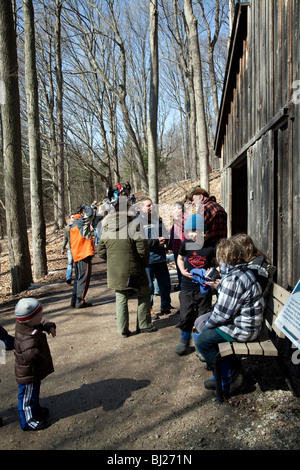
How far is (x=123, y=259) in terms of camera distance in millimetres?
4805

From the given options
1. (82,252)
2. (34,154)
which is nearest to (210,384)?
(82,252)

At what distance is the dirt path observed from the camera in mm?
2764

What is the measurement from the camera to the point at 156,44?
38.4 feet

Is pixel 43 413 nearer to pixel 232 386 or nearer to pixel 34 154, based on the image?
pixel 232 386

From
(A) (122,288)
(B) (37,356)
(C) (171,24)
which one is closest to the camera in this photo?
(B) (37,356)

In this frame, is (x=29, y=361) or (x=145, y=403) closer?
(x=29, y=361)

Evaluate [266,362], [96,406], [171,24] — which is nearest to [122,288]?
[96,406]

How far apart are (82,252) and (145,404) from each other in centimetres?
362

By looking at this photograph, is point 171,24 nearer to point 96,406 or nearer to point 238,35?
point 238,35

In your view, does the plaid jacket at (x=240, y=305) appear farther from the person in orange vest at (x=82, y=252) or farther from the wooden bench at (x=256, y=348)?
the person in orange vest at (x=82, y=252)

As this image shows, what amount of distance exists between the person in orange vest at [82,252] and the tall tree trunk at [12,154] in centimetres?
274

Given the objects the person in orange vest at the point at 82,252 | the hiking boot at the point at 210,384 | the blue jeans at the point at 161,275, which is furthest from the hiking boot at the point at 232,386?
the person in orange vest at the point at 82,252

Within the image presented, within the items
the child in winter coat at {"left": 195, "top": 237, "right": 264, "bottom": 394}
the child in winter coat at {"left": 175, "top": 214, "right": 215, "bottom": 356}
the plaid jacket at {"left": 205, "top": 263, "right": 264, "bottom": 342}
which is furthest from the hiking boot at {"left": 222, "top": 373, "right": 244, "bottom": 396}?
the child in winter coat at {"left": 175, "top": 214, "right": 215, "bottom": 356}
